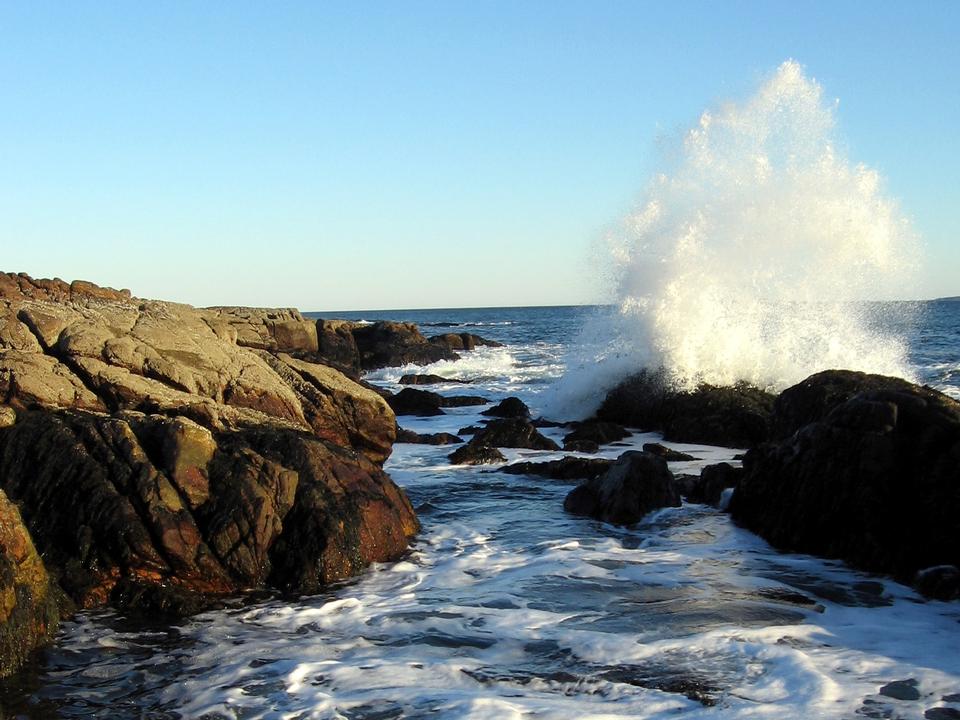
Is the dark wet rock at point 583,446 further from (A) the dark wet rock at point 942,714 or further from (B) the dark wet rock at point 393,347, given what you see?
(B) the dark wet rock at point 393,347

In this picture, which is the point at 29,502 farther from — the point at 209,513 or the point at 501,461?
the point at 501,461

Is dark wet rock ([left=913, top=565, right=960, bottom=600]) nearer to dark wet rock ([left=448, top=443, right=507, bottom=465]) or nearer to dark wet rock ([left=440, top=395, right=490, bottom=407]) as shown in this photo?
dark wet rock ([left=448, top=443, right=507, bottom=465])

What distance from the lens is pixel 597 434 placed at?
14836 millimetres

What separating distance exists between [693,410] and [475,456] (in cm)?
456

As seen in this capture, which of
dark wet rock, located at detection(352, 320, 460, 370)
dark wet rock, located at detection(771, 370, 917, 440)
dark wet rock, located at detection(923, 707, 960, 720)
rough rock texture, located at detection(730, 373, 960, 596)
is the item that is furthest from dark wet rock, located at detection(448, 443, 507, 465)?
dark wet rock, located at detection(352, 320, 460, 370)

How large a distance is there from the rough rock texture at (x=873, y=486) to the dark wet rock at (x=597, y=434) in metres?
5.53

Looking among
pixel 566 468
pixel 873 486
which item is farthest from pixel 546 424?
pixel 873 486

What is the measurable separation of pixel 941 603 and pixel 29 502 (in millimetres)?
7120

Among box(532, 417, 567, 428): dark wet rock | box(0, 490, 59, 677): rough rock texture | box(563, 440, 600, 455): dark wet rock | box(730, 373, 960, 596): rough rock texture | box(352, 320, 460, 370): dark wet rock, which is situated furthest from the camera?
box(352, 320, 460, 370): dark wet rock

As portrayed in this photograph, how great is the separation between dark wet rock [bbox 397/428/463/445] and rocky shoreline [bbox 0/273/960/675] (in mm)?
3284

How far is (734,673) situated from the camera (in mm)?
5297

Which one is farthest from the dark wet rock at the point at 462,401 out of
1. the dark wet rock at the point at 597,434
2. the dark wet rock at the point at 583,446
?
the dark wet rock at the point at 583,446

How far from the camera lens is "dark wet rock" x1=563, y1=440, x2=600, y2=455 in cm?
1390

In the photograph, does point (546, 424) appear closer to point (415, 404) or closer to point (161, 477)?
point (415, 404)
